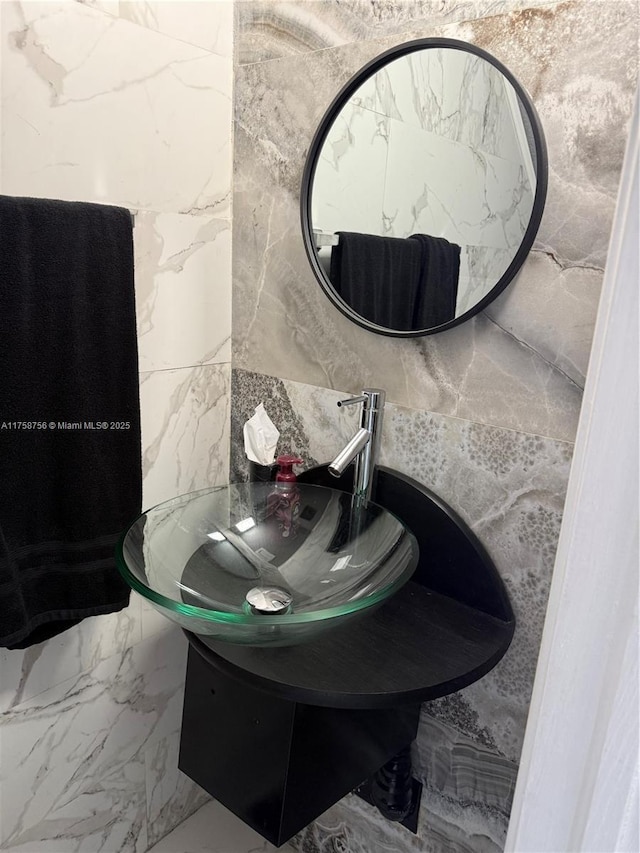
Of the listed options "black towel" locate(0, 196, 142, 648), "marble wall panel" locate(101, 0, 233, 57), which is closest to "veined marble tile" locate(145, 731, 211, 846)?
"black towel" locate(0, 196, 142, 648)

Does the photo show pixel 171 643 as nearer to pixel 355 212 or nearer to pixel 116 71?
pixel 355 212

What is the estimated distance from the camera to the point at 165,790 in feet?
5.22

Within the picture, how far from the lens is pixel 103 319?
112cm

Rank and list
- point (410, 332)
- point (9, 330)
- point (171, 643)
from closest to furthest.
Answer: point (9, 330) → point (410, 332) → point (171, 643)

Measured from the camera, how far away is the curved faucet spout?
1019mm

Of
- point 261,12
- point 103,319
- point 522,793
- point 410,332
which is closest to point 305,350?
point 410,332

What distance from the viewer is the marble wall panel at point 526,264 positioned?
2.86 ft

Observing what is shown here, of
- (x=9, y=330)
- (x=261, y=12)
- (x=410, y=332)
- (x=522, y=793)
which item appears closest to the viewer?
(x=522, y=793)

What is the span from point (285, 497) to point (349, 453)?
24 cm

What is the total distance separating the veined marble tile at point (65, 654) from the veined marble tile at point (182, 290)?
0.56 metres

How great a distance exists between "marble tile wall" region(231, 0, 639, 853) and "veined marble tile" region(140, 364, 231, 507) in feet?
0.15

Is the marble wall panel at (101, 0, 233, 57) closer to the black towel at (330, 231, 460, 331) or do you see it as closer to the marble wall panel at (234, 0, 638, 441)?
the marble wall panel at (234, 0, 638, 441)

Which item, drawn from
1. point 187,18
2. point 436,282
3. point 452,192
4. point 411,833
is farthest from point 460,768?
point 187,18

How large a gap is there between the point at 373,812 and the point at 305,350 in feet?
3.41
